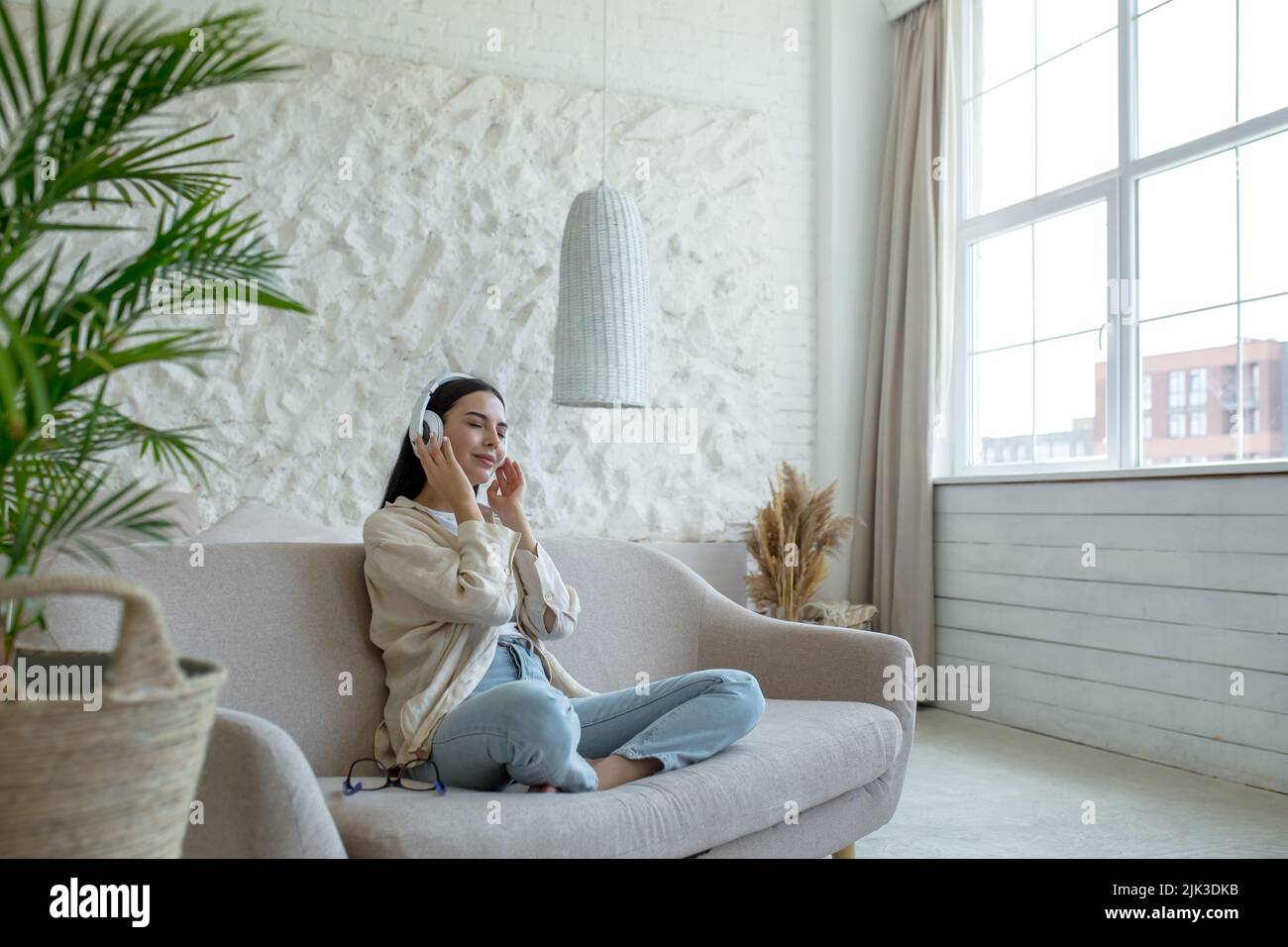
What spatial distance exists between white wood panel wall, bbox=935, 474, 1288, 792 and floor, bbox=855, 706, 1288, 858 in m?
0.13

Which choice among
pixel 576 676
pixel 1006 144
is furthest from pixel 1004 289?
pixel 576 676

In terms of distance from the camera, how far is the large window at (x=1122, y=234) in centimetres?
349

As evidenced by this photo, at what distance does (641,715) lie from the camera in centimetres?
214

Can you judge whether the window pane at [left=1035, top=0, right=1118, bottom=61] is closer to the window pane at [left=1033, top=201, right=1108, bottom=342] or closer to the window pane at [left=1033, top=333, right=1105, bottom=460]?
the window pane at [left=1033, top=201, right=1108, bottom=342]

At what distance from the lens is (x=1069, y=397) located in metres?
4.20

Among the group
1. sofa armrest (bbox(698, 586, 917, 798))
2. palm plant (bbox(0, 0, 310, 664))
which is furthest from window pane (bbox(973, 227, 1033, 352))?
palm plant (bbox(0, 0, 310, 664))

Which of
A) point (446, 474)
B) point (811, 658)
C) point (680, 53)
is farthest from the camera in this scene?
point (680, 53)

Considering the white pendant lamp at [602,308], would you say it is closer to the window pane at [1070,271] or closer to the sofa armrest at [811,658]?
the sofa armrest at [811,658]

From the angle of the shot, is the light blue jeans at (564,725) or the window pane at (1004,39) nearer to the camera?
the light blue jeans at (564,725)

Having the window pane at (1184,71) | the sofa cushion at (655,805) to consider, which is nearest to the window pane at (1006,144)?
the window pane at (1184,71)

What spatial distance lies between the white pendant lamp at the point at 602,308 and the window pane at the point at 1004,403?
1546 mm

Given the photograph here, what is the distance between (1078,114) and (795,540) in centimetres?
198

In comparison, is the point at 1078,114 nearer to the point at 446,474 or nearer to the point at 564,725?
the point at 446,474
